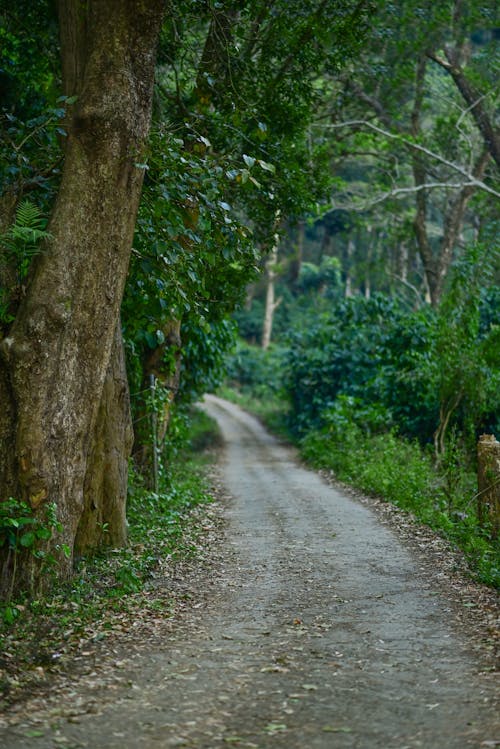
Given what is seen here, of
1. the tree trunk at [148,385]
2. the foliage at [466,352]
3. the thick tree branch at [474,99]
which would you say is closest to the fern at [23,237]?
the tree trunk at [148,385]

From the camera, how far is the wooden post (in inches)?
408

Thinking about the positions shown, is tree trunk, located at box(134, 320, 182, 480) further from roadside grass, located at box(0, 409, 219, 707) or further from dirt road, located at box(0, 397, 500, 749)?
dirt road, located at box(0, 397, 500, 749)

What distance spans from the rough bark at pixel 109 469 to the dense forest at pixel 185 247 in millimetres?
28

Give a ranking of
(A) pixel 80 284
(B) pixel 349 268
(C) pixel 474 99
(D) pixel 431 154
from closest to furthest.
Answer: (A) pixel 80 284 < (D) pixel 431 154 < (C) pixel 474 99 < (B) pixel 349 268

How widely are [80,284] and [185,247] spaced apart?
8.49 feet

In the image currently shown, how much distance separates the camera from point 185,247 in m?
9.95

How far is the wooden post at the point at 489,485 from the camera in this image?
10.4 metres

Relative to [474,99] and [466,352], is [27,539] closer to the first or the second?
[466,352]

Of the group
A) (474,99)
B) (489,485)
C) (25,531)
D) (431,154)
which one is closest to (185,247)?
(25,531)

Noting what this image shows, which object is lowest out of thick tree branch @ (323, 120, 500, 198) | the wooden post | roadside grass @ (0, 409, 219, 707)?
roadside grass @ (0, 409, 219, 707)

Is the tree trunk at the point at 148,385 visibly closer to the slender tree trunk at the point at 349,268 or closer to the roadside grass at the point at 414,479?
the roadside grass at the point at 414,479

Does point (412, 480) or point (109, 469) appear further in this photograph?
point (412, 480)

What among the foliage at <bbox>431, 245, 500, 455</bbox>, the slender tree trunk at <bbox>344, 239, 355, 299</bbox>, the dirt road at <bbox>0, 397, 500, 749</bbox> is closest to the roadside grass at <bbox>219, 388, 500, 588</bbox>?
the dirt road at <bbox>0, 397, 500, 749</bbox>

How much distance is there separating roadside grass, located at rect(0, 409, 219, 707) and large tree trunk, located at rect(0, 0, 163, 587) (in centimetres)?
45
